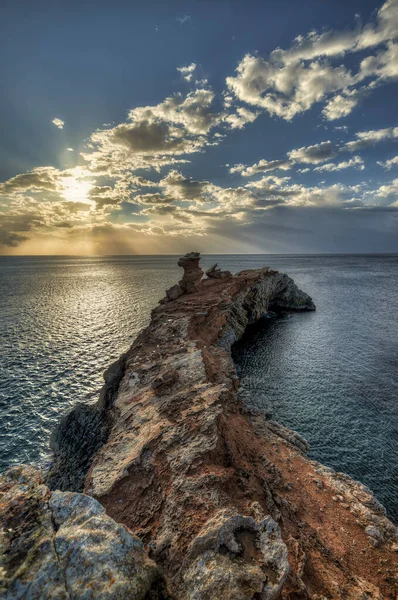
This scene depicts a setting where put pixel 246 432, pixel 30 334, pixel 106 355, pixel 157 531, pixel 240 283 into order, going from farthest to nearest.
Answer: pixel 240 283, pixel 30 334, pixel 106 355, pixel 246 432, pixel 157 531

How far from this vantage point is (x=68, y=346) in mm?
43281

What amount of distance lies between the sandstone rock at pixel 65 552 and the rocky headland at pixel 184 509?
2 cm

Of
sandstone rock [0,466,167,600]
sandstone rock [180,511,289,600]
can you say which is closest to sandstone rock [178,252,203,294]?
sandstone rock [180,511,289,600]

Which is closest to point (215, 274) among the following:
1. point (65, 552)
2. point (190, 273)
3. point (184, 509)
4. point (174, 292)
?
point (190, 273)

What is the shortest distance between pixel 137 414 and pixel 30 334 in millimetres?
39228

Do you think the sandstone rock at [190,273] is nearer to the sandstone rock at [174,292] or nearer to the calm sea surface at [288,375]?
the sandstone rock at [174,292]

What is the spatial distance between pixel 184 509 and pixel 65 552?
6.21m

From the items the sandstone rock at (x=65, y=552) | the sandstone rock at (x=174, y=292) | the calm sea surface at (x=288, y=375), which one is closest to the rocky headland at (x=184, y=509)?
the sandstone rock at (x=65, y=552)

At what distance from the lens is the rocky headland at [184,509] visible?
6023 mm

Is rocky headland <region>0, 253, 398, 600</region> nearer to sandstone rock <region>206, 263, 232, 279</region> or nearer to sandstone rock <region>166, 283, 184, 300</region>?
sandstone rock <region>166, 283, 184, 300</region>

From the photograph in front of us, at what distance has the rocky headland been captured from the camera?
602cm

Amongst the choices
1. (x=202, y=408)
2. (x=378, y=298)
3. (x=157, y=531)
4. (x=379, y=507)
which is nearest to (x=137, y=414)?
(x=202, y=408)

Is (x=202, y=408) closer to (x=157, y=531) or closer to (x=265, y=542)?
(x=157, y=531)

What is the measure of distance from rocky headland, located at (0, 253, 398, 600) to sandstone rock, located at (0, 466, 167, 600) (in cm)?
2
